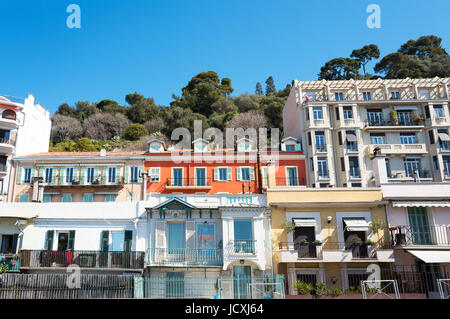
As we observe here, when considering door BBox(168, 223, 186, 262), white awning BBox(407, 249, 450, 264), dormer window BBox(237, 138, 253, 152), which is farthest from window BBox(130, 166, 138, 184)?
white awning BBox(407, 249, 450, 264)

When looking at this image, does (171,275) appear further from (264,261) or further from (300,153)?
(300,153)

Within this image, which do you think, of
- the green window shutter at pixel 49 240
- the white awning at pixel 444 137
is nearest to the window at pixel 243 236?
the green window shutter at pixel 49 240

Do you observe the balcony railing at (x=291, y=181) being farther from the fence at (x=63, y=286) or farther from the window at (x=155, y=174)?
the fence at (x=63, y=286)

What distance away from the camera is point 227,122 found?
60.2 m

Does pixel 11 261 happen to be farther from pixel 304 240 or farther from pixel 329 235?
pixel 329 235

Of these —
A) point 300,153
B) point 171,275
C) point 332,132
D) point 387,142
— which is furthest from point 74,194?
point 387,142

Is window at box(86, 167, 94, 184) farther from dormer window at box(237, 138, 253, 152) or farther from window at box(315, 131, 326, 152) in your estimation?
window at box(315, 131, 326, 152)

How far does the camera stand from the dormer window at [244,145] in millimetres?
37597

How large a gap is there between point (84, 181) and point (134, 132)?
2700 centimetres

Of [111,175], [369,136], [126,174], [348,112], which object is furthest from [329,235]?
[348,112]

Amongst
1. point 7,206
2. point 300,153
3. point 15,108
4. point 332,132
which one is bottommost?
point 7,206

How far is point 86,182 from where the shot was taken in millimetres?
35969

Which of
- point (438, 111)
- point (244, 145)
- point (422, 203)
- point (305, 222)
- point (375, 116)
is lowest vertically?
point (305, 222)
